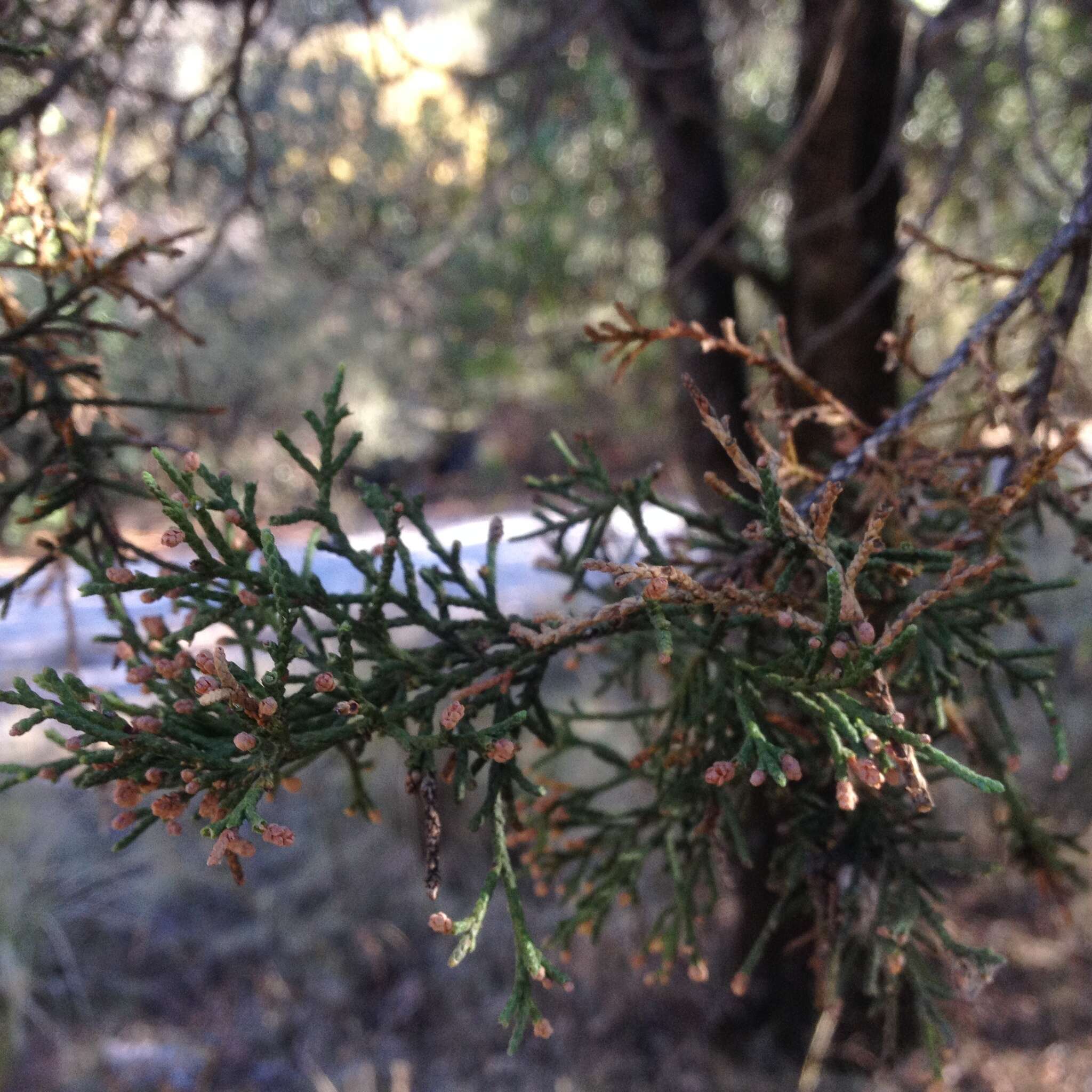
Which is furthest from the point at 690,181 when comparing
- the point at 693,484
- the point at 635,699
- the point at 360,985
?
the point at 360,985

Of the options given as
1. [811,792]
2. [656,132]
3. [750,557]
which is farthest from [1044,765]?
[750,557]

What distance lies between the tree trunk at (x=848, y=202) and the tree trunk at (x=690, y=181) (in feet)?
1.51

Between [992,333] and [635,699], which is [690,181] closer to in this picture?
[992,333]

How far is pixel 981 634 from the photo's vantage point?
139 centimetres

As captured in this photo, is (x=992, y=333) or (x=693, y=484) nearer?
(x=992, y=333)

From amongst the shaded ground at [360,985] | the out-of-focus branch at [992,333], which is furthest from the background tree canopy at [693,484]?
the shaded ground at [360,985]

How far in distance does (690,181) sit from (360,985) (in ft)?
15.9

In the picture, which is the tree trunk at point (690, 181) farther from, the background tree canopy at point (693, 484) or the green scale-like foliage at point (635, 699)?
the green scale-like foliage at point (635, 699)

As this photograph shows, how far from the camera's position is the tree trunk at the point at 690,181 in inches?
148

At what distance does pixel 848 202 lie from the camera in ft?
10.1

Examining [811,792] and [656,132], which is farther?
[656,132]

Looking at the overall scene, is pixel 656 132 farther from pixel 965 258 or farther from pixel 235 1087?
pixel 235 1087

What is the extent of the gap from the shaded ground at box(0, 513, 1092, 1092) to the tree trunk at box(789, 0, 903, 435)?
1.49 metres

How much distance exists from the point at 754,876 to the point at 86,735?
3.29 metres
